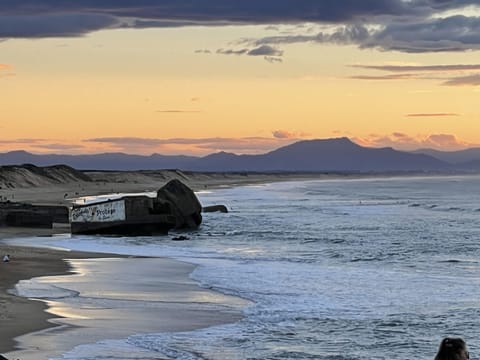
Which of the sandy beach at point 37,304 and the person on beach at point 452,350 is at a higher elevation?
the person on beach at point 452,350

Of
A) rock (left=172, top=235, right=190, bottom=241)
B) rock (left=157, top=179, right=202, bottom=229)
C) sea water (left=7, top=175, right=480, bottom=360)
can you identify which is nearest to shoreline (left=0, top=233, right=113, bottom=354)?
sea water (left=7, top=175, right=480, bottom=360)

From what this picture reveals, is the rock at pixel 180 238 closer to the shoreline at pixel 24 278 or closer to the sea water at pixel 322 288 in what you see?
the sea water at pixel 322 288

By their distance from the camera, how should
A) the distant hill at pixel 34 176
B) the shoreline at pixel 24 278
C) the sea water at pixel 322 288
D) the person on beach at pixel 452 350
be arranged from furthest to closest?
the distant hill at pixel 34 176 → the shoreline at pixel 24 278 → the sea water at pixel 322 288 → the person on beach at pixel 452 350

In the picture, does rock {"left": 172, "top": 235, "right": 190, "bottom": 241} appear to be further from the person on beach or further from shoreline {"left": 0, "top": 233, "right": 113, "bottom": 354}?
the person on beach

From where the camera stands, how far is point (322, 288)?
78.2 ft

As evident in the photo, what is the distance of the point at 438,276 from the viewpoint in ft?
87.5

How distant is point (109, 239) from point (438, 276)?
18070 mm

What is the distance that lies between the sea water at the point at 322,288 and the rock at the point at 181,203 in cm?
125

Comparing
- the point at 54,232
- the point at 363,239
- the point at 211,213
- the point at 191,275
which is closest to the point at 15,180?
the point at 211,213

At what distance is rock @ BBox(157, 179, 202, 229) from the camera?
148 feet

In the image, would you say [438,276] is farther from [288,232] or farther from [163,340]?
[288,232]

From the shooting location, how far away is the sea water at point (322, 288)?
16203 millimetres

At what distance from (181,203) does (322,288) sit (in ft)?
76.3

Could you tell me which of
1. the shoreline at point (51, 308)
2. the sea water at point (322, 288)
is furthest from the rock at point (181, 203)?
the shoreline at point (51, 308)
